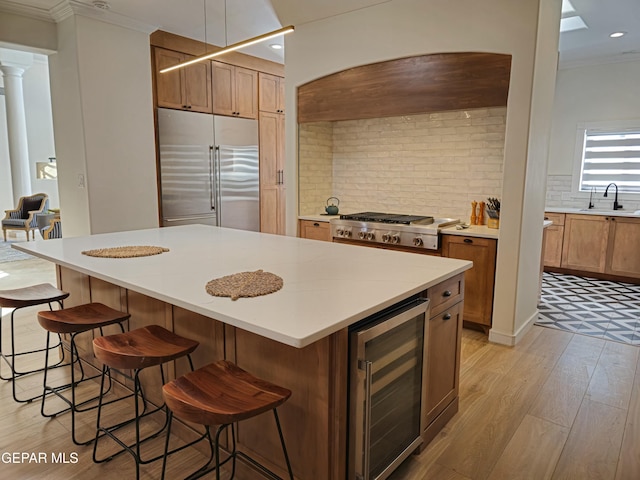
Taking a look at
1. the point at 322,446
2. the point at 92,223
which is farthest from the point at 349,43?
the point at 322,446

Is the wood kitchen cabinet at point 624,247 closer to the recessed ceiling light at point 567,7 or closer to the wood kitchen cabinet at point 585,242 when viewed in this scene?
the wood kitchen cabinet at point 585,242

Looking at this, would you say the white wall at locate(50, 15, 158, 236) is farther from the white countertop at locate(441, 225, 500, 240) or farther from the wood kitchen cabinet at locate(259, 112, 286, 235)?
the white countertop at locate(441, 225, 500, 240)

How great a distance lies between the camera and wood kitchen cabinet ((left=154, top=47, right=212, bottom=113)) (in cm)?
465

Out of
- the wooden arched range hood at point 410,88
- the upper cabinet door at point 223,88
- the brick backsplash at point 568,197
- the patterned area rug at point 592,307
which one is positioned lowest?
the patterned area rug at point 592,307

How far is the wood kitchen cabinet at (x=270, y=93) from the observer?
574 cm

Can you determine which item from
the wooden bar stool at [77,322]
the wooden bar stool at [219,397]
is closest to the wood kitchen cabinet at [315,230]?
the wooden bar stool at [77,322]

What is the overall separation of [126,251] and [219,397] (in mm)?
1358

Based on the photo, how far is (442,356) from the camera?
213 centimetres

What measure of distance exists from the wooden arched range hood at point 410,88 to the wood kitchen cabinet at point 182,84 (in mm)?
1386

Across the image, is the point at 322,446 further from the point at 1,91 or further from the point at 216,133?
the point at 1,91

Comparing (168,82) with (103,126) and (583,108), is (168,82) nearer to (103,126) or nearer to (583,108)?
(103,126)

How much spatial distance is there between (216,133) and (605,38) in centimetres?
447

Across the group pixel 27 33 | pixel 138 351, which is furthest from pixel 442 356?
pixel 27 33

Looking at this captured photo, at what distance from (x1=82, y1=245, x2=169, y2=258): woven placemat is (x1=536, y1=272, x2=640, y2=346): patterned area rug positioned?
326 cm
